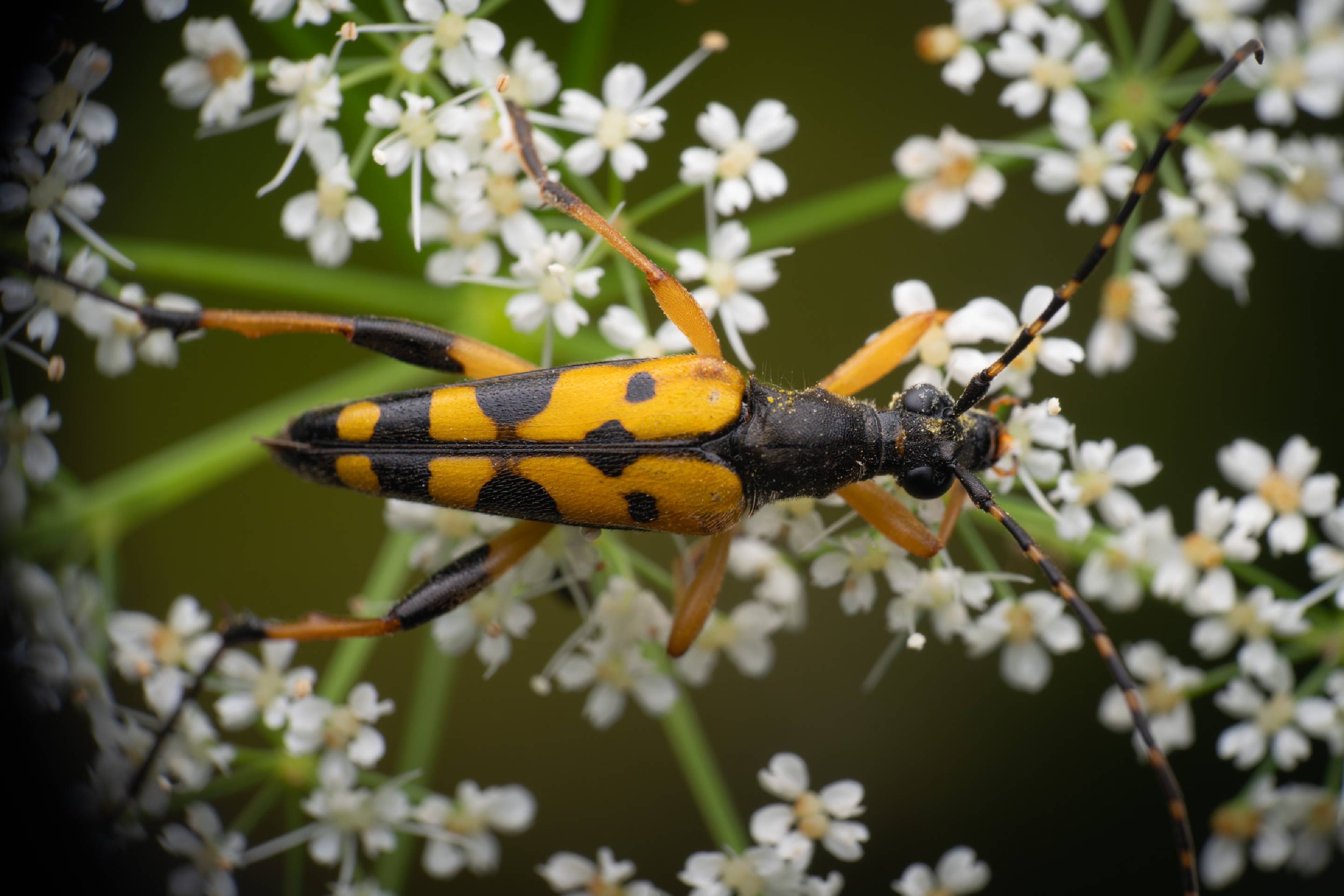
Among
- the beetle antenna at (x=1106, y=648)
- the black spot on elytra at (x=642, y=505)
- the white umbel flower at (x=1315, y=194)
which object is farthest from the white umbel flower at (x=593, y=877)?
the white umbel flower at (x=1315, y=194)

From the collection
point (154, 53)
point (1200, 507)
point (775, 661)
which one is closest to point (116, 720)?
point (154, 53)

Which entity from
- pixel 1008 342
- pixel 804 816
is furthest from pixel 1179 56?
pixel 804 816

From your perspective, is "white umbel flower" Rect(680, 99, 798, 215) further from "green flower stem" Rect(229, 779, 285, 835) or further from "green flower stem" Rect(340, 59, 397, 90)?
"green flower stem" Rect(229, 779, 285, 835)

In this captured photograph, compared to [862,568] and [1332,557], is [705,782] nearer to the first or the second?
[862,568]

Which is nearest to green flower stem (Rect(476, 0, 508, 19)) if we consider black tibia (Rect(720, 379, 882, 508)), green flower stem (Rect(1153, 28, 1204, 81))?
black tibia (Rect(720, 379, 882, 508))

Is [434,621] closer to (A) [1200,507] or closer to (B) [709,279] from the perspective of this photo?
(B) [709,279]

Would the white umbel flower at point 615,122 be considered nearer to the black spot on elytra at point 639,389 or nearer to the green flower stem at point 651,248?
the green flower stem at point 651,248
